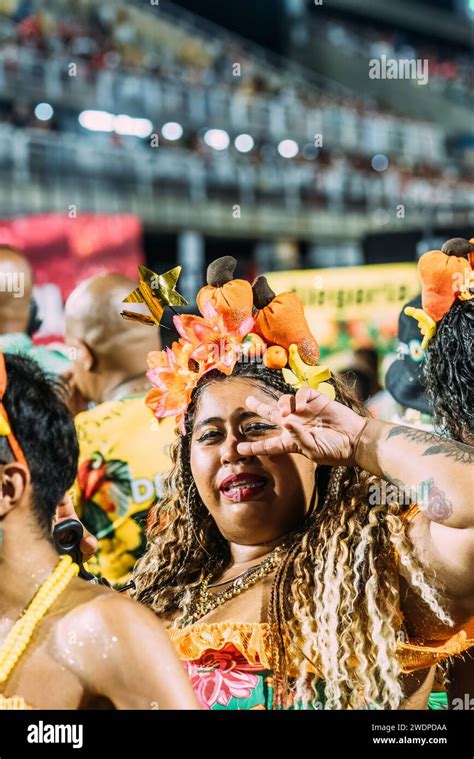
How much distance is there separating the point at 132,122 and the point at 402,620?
52.0 feet

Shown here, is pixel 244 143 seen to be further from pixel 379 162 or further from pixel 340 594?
pixel 340 594

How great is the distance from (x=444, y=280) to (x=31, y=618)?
116 centimetres

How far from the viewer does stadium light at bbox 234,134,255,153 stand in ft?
64.2

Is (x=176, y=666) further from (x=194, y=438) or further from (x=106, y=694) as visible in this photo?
(x=194, y=438)

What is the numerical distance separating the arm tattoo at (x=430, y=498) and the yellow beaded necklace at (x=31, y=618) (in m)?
0.69

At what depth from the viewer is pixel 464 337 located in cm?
260

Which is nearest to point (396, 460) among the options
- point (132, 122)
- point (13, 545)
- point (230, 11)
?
point (13, 545)

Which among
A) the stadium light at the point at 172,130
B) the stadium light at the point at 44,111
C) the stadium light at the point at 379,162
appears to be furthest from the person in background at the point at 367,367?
the stadium light at the point at 379,162

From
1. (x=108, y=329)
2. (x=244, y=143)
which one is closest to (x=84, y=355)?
(x=108, y=329)

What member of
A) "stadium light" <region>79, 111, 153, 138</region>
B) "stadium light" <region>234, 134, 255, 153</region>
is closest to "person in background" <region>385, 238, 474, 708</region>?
"stadium light" <region>79, 111, 153, 138</region>

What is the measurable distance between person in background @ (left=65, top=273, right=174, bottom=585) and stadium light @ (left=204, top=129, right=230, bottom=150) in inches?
607

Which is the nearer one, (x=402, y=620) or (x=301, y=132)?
(x=402, y=620)

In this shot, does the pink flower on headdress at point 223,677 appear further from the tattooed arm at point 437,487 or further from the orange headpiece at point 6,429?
the orange headpiece at point 6,429

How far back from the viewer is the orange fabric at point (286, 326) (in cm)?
265
